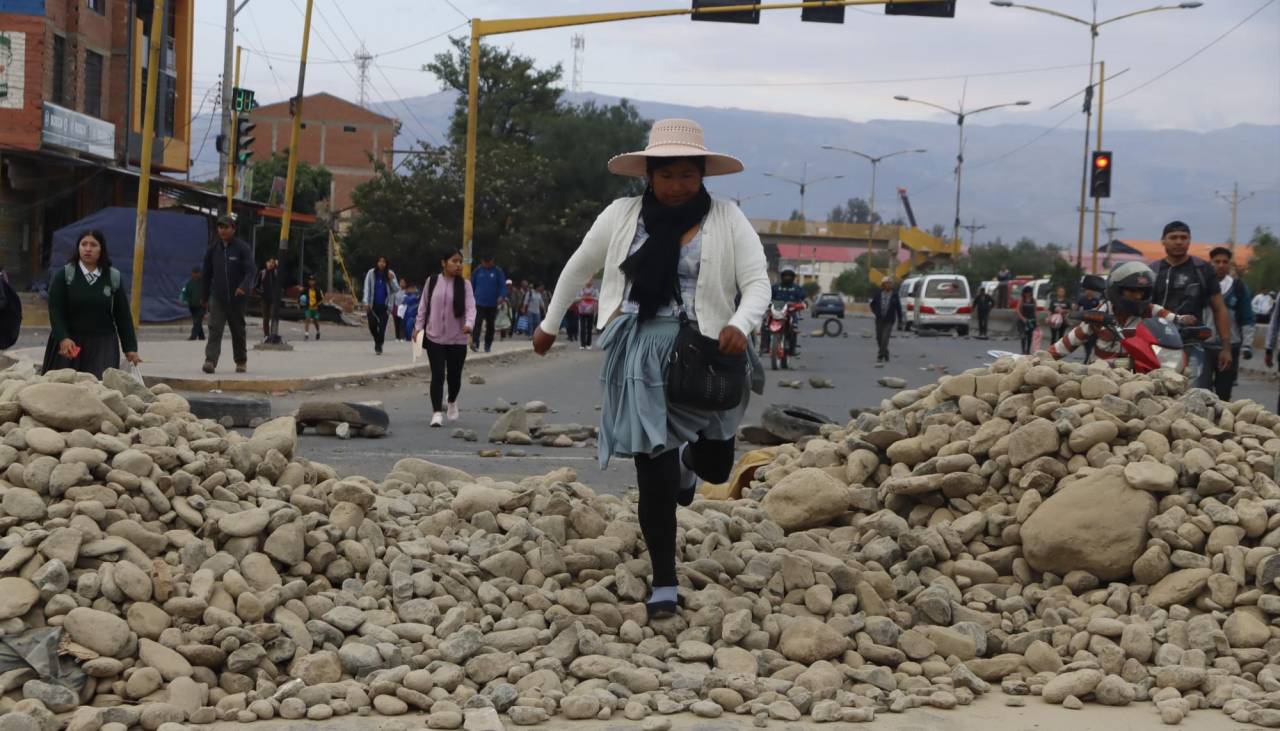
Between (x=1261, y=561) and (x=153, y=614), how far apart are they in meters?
3.93

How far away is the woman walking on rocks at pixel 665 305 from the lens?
524 cm

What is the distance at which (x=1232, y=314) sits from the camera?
42.4 feet

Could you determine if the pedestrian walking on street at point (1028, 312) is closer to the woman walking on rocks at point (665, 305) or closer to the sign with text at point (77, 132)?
the sign with text at point (77, 132)

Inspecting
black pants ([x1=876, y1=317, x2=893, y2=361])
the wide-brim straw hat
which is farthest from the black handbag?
black pants ([x1=876, y1=317, x2=893, y2=361])

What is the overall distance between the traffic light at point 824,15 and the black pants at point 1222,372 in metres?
11.9

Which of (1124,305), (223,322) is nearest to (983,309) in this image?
(223,322)

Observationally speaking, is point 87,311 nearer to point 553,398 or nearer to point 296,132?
point 553,398

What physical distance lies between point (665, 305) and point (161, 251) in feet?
109

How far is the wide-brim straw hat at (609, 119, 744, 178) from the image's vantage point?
210 inches

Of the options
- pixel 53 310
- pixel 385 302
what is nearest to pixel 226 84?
pixel 385 302

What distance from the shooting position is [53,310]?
33.3 ft

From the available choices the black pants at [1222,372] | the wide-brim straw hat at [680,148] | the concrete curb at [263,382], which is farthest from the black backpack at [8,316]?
the black pants at [1222,372]

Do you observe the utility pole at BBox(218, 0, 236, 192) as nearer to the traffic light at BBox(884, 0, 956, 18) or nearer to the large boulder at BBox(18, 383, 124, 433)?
the traffic light at BBox(884, 0, 956, 18)

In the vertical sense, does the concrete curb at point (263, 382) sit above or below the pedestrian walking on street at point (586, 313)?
below
